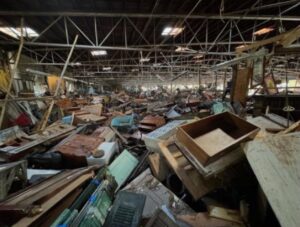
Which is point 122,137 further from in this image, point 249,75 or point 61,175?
point 249,75

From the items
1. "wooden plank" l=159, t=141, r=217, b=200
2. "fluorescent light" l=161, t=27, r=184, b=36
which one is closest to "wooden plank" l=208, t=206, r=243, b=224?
"wooden plank" l=159, t=141, r=217, b=200

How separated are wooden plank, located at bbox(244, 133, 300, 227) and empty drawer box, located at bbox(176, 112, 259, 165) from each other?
0.35 metres

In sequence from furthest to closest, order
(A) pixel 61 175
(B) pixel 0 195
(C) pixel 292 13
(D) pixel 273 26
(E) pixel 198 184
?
1. (D) pixel 273 26
2. (C) pixel 292 13
3. (A) pixel 61 175
4. (E) pixel 198 184
5. (B) pixel 0 195

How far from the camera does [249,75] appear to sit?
11.2 ft

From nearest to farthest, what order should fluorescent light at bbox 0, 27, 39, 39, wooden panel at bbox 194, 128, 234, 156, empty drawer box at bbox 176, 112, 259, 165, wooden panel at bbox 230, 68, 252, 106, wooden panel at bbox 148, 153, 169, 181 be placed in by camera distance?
empty drawer box at bbox 176, 112, 259, 165 < wooden panel at bbox 194, 128, 234, 156 < wooden panel at bbox 148, 153, 169, 181 < wooden panel at bbox 230, 68, 252, 106 < fluorescent light at bbox 0, 27, 39, 39

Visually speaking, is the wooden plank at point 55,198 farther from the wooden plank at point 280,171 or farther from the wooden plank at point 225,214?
the wooden plank at point 280,171

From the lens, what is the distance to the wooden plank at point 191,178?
199 cm

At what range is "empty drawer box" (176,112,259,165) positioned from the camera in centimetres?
225

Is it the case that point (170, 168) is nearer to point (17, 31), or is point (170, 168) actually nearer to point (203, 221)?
point (203, 221)

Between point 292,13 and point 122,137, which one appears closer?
point 122,137

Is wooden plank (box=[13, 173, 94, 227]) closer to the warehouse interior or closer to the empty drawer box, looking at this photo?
the warehouse interior

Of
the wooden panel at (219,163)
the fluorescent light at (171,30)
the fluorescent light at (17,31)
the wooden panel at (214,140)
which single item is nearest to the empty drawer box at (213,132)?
the wooden panel at (214,140)

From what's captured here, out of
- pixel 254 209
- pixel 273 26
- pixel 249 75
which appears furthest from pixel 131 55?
pixel 254 209

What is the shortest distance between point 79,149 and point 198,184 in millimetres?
2060
